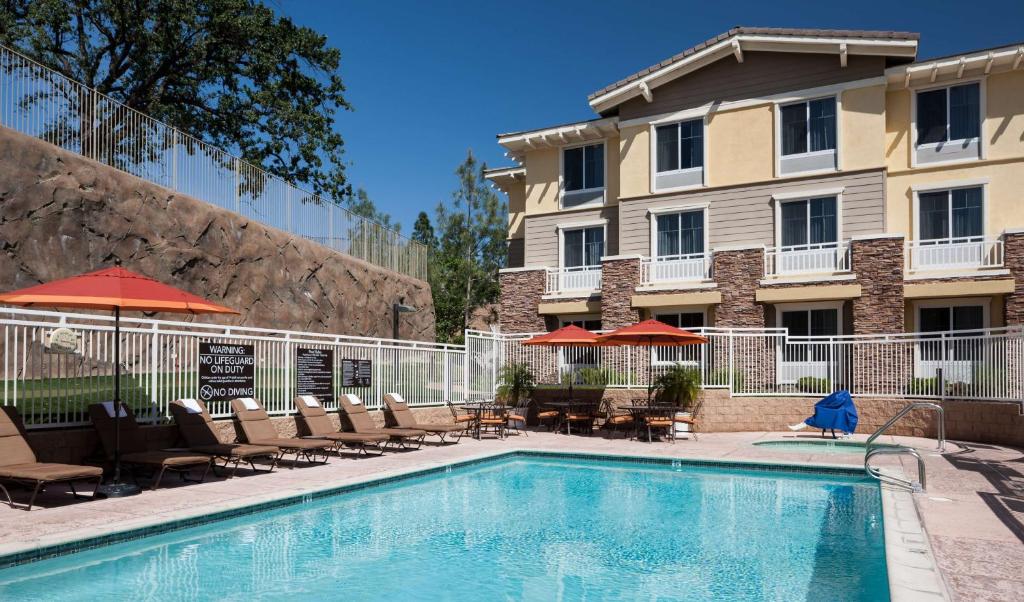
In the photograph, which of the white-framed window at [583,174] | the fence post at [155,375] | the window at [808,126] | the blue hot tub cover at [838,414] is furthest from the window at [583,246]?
the fence post at [155,375]

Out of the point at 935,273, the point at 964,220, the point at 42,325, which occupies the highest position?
the point at 964,220

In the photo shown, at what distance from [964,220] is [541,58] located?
1904cm

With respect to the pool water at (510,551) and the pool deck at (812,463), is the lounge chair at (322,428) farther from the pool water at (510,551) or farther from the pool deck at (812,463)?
the pool water at (510,551)

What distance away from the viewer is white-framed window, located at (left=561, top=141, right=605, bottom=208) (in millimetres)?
28000

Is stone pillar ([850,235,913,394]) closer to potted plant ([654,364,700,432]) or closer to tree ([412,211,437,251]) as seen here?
potted plant ([654,364,700,432])

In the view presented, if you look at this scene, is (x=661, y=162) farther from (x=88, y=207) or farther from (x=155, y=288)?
(x=155, y=288)

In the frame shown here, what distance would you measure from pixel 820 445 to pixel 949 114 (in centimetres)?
1239

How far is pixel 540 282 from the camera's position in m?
27.4

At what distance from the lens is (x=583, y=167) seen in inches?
1115

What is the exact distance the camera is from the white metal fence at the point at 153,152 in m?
13.9

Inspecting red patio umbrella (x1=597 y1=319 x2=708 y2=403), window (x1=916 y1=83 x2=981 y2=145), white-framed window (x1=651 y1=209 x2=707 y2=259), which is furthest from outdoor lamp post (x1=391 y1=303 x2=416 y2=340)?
window (x1=916 y1=83 x2=981 y2=145)

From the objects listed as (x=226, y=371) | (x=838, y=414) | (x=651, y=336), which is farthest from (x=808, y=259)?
(x=226, y=371)

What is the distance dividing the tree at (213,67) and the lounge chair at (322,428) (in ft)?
62.8

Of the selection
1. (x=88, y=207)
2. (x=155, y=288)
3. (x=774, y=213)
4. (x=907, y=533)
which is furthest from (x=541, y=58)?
(x=907, y=533)
